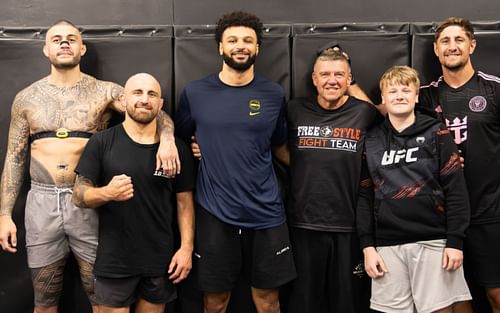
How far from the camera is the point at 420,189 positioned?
2332mm

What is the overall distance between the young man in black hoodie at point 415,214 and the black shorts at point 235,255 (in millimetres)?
421

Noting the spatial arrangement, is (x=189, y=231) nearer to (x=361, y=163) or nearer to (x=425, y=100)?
(x=361, y=163)

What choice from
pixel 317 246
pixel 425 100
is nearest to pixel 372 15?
pixel 425 100

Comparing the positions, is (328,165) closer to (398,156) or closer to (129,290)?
(398,156)

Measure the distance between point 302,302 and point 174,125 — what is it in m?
1.14

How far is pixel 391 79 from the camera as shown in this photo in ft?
7.88

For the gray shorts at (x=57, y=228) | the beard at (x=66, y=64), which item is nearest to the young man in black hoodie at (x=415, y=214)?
the gray shorts at (x=57, y=228)

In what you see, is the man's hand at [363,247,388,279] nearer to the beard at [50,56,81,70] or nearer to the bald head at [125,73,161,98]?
the bald head at [125,73,161,98]

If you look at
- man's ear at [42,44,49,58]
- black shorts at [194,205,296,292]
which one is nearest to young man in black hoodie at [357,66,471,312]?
black shorts at [194,205,296,292]

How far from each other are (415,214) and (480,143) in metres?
0.58

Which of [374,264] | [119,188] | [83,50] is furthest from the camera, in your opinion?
[83,50]

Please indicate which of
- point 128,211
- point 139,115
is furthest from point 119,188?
point 139,115

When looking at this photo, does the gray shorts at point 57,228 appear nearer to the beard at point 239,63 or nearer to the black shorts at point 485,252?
Result: the beard at point 239,63

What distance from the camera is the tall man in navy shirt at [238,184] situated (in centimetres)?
251
